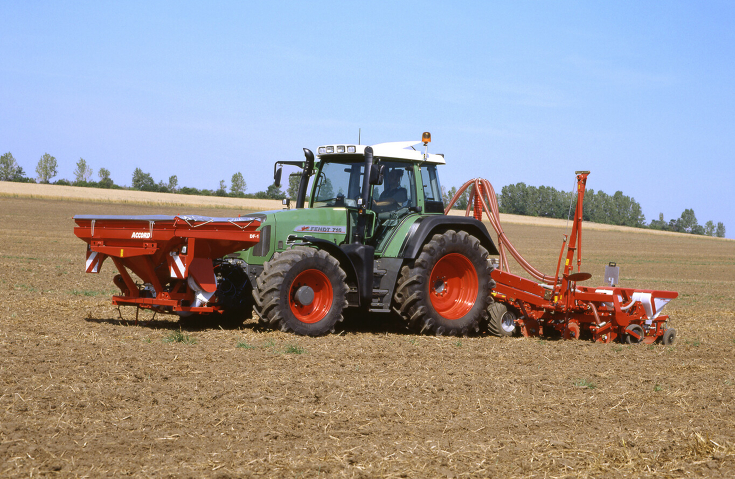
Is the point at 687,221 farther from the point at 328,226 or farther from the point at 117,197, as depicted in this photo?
the point at 328,226

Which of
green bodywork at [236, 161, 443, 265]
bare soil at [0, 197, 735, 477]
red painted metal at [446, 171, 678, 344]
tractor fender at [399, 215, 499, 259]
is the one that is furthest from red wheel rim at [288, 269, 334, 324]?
red painted metal at [446, 171, 678, 344]

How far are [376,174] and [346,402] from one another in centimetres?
380

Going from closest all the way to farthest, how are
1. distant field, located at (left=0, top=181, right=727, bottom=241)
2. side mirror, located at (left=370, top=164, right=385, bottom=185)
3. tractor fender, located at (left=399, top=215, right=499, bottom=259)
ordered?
1. side mirror, located at (left=370, top=164, right=385, bottom=185)
2. tractor fender, located at (left=399, top=215, right=499, bottom=259)
3. distant field, located at (left=0, top=181, right=727, bottom=241)

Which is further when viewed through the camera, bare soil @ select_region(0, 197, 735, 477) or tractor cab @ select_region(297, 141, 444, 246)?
tractor cab @ select_region(297, 141, 444, 246)

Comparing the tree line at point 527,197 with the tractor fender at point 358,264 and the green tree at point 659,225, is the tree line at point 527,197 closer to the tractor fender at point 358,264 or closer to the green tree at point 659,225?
the green tree at point 659,225

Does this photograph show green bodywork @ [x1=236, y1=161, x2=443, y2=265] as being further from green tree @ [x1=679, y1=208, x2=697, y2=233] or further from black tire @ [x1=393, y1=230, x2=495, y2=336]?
green tree @ [x1=679, y1=208, x2=697, y2=233]

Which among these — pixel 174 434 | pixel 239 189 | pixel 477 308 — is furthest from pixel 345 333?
pixel 239 189

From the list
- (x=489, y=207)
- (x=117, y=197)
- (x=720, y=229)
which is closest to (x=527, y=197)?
(x=117, y=197)

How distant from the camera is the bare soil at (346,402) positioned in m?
4.41

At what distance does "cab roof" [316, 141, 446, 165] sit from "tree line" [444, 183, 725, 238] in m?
40.4

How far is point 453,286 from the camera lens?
10.1 meters

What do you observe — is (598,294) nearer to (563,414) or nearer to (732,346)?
(732,346)

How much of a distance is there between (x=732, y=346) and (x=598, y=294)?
1.92 meters

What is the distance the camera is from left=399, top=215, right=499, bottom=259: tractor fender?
30.5ft
